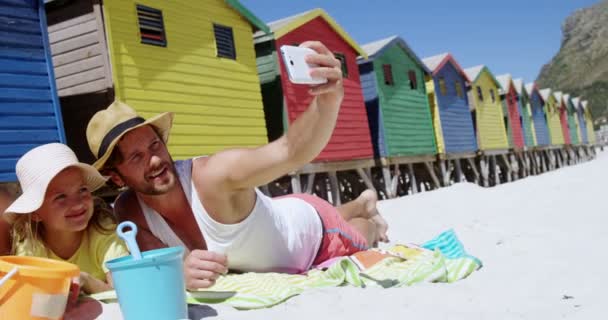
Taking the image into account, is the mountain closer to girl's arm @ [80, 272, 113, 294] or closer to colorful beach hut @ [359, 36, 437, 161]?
colorful beach hut @ [359, 36, 437, 161]

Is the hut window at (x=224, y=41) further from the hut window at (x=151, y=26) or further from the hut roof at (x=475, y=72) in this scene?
the hut roof at (x=475, y=72)

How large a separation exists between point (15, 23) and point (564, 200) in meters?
7.03

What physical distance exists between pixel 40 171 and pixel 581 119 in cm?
4507

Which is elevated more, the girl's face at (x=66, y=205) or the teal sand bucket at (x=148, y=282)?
the girl's face at (x=66, y=205)

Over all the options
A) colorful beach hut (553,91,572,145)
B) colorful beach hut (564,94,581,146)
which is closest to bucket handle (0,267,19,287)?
colorful beach hut (553,91,572,145)

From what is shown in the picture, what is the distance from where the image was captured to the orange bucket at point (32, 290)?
226cm

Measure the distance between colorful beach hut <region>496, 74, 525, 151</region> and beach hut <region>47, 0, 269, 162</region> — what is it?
56.9 feet

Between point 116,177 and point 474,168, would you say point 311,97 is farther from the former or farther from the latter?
point 474,168

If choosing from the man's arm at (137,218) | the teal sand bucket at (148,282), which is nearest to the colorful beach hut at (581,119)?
the man's arm at (137,218)

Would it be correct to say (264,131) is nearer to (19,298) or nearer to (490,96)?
(19,298)

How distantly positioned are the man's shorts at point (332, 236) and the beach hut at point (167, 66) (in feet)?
17.2

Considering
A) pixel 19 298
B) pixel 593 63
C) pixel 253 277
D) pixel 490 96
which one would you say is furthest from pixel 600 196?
pixel 593 63

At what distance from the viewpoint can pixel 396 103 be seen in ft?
53.0

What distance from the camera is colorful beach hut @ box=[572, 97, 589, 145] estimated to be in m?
41.2
